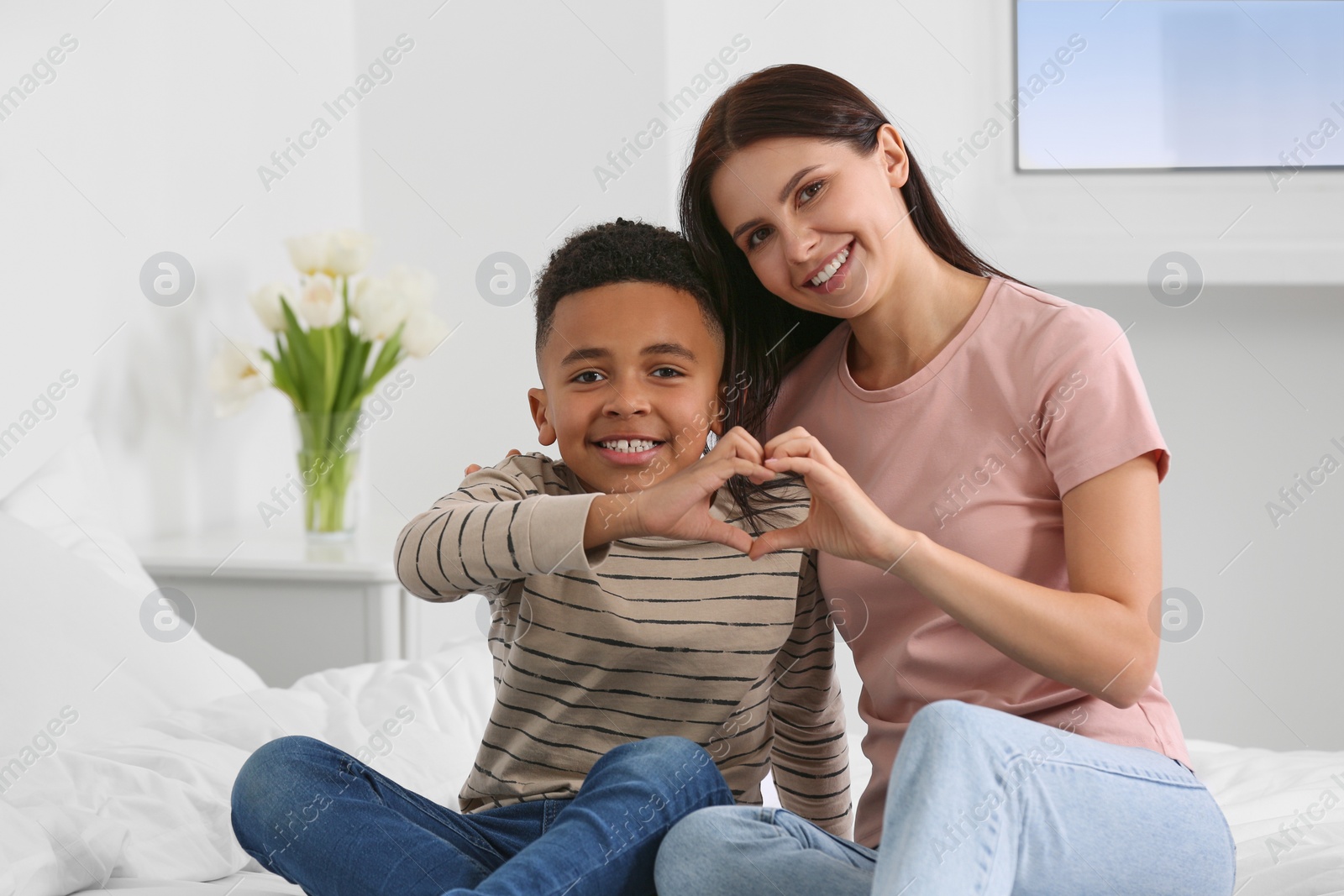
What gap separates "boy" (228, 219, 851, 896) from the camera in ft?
3.01

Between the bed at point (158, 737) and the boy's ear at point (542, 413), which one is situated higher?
the boy's ear at point (542, 413)

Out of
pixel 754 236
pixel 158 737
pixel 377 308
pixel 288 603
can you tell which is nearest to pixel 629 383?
pixel 754 236

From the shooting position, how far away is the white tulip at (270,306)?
2145 millimetres

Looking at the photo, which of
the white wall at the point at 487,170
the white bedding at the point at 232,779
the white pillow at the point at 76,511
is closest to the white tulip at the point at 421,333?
the white wall at the point at 487,170

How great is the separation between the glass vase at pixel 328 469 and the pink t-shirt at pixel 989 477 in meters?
1.31

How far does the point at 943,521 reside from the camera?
102 cm

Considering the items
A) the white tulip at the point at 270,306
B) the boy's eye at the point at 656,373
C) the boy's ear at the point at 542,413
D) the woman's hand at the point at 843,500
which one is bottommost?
the woman's hand at the point at 843,500

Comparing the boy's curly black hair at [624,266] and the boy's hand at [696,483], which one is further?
the boy's curly black hair at [624,266]

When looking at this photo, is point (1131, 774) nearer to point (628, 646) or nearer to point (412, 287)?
point (628, 646)

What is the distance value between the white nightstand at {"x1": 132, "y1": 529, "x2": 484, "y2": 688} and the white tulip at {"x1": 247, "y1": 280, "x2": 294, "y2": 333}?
0.41 metres

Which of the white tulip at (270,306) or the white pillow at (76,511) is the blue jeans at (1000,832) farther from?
the white tulip at (270,306)

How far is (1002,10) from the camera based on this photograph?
2398mm

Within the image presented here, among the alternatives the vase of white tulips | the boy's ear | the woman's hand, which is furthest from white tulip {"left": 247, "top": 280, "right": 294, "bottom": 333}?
the woman's hand

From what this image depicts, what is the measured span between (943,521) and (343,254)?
1.48 metres
